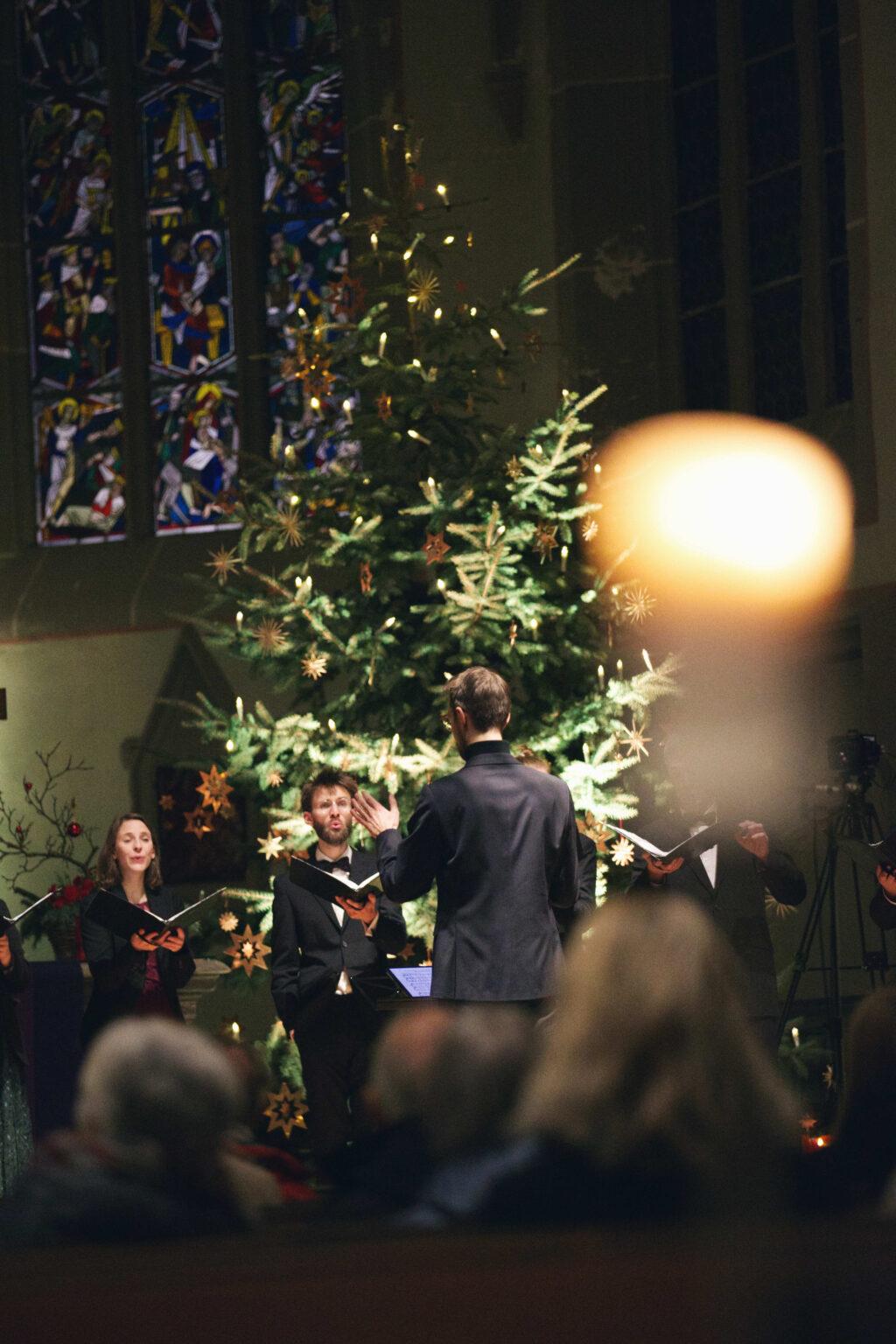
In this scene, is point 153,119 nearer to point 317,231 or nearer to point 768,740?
point 317,231

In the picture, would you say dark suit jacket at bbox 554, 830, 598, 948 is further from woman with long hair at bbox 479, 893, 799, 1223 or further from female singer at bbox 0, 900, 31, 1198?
woman with long hair at bbox 479, 893, 799, 1223

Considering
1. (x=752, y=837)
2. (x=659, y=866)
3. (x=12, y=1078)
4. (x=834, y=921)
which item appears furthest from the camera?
(x=834, y=921)

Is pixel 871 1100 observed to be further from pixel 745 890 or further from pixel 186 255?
pixel 186 255

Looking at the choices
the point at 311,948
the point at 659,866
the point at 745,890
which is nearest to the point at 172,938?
the point at 311,948

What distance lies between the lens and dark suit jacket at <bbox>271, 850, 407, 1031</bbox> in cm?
694

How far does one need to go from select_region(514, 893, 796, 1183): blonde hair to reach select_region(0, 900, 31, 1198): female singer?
16.3 feet

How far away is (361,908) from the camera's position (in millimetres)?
6660

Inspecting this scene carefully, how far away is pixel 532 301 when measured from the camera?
11414 millimetres

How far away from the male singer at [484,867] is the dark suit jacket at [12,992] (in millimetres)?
2420

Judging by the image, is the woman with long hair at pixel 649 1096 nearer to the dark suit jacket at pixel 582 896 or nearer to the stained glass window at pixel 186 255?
the dark suit jacket at pixel 582 896

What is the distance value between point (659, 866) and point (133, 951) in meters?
1.79

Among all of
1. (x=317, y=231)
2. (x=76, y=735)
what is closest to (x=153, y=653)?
(x=76, y=735)

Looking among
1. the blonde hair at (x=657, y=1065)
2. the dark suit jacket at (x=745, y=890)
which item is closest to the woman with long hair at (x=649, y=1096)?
the blonde hair at (x=657, y=1065)

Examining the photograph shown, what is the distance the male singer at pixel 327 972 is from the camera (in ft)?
22.7
